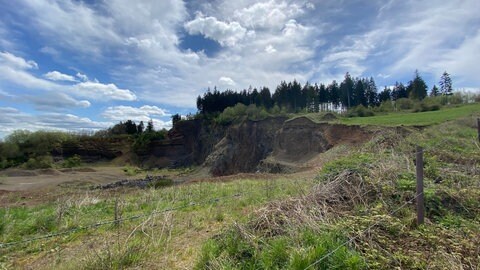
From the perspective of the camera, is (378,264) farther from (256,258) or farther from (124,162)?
(124,162)

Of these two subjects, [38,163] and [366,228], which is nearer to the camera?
[366,228]

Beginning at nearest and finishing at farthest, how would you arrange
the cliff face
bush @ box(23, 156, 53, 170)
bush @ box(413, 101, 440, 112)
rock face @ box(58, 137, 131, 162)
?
the cliff face, bush @ box(413, 101, 440, 112), bush @ box(23, 156, 53, 170), rock face @ box(58, 137, 131, 162)

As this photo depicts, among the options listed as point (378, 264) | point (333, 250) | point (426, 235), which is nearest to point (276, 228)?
point (333, 250)

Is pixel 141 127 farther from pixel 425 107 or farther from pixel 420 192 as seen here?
pixel 420 192

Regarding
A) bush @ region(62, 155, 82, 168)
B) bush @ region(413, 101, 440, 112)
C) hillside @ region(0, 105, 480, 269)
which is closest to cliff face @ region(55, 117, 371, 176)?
bush @ region(62, 155, 82, 168)

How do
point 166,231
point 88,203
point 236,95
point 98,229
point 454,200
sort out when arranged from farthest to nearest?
point 236,95 < point 88,203 < point 98,229 < point 166,231 < point 454,200

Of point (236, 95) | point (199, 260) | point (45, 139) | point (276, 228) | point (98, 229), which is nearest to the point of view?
point (199, 260)

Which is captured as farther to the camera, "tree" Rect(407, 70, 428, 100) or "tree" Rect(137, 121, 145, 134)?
"tree" Rect(137, 121, 145, 134)

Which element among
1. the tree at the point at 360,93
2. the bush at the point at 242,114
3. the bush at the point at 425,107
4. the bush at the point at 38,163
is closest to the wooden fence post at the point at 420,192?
the bush at the point at 242,114

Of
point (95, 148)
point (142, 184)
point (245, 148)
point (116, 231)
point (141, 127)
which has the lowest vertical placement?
point (142, 184)

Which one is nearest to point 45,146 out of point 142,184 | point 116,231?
point 142,184

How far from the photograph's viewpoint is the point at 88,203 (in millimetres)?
8266

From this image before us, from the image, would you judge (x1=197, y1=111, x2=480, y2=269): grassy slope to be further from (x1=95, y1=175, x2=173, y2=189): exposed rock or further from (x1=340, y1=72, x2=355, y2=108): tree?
(x1=340, y1=72, x2=355, y2=108): tree

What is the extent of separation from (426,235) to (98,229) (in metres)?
5.91
